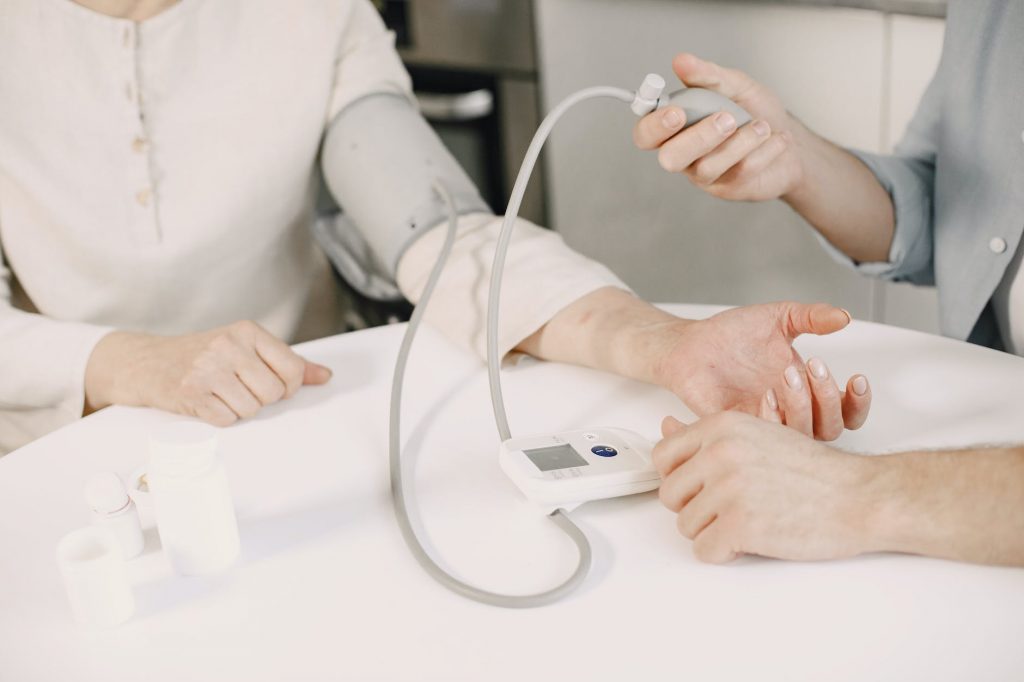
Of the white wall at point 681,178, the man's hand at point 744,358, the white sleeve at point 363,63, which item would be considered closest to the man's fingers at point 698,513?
the man's hand at point 744,358

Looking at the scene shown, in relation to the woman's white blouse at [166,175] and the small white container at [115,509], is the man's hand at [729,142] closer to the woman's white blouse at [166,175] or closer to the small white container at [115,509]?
the woman's white blouse at [166,175]

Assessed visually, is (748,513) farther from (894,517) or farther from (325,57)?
(325,57)

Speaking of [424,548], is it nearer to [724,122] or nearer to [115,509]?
[115,509]

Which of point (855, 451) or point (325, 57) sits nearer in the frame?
point (855, 451)

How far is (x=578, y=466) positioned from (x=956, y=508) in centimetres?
21

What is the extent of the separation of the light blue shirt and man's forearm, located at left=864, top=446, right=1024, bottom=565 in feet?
1.33

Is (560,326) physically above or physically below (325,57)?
below

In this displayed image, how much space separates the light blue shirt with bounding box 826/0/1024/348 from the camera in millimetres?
883

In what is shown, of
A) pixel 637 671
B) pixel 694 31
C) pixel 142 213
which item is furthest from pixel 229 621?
pixel 694 31

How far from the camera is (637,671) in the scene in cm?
48

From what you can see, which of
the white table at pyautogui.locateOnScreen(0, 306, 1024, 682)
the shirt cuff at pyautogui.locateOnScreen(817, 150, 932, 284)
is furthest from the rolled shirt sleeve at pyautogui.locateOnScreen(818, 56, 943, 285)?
the white table at pyautogui.locateOnScreen(0, 306, 1024, 682)

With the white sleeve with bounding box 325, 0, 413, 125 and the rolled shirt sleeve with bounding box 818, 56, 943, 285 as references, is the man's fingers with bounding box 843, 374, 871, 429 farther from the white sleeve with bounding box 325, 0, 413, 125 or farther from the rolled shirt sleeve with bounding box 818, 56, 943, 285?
the white sleeve with bounding box 325, 0, 413, 125

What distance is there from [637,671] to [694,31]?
1.36m

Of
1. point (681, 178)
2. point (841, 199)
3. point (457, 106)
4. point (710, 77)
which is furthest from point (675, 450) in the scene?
point (457, 106)
